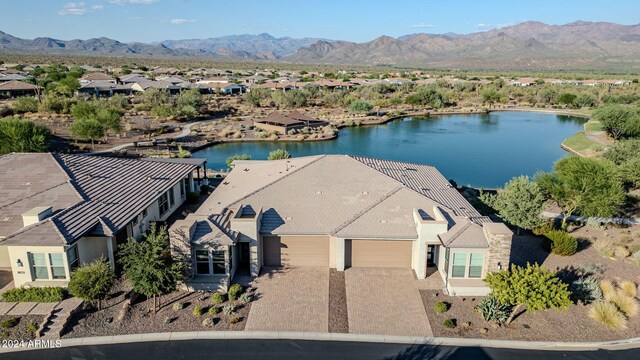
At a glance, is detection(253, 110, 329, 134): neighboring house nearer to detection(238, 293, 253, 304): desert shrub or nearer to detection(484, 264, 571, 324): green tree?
detection(238, 293, 253, 304): desert shrub

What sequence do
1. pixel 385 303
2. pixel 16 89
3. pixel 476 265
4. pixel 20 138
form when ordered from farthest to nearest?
pixel 16 89 → pixel 20 138 → pixel 476 265 → pixel 385 303

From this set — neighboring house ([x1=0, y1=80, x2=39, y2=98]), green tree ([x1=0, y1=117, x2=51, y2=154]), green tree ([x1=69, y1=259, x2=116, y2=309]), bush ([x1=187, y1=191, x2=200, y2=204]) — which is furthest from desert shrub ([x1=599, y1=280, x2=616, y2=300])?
neighboring house ([x1=0, y1=80, x2=39, y2=98])

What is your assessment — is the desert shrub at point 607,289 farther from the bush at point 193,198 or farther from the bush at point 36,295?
the bush at point 193,198

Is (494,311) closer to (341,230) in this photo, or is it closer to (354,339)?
(354,339)

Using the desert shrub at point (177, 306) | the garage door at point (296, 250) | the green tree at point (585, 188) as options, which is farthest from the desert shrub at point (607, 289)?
the desert shrub at point (177, 306)

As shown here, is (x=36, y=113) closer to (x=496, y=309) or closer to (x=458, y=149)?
(x=458, y=149)

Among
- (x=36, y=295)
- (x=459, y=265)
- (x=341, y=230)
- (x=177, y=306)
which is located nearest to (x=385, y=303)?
(x=459, y=265)
